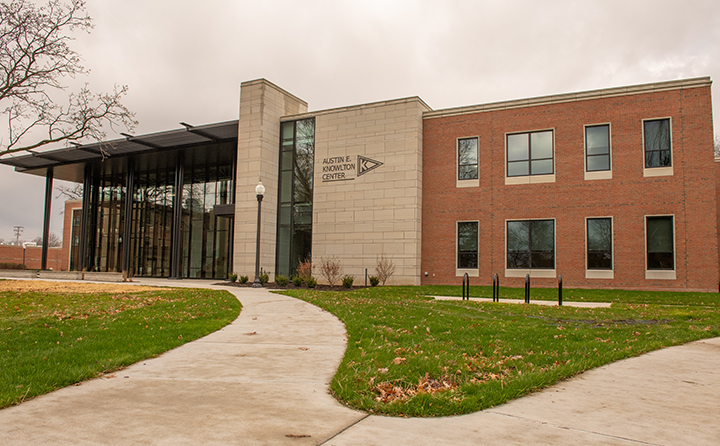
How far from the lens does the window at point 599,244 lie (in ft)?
74.1

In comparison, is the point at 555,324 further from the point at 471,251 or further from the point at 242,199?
the point at 242,199

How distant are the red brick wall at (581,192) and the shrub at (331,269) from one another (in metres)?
4.60

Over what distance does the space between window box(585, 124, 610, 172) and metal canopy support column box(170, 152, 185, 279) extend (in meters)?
24.9

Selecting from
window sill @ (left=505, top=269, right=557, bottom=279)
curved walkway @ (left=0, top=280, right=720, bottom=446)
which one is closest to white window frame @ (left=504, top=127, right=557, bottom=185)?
window sill @ (left=505, top=269, right=557, bottom=279)

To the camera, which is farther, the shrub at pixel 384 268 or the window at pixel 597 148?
the shrub at pixel 384 268

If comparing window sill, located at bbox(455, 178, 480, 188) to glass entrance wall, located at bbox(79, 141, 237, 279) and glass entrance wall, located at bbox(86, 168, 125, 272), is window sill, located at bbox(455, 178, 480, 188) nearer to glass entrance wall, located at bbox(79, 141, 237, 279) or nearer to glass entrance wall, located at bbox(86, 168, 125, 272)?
glass entrance wall, located at bbox(79, 141, 237, 279)

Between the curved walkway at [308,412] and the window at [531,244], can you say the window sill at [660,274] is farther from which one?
the curved walkway at [308,412]

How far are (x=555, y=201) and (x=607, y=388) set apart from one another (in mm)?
20494

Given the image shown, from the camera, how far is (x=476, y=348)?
6543mm

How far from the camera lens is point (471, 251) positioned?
25047 millimetres

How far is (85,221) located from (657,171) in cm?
4033

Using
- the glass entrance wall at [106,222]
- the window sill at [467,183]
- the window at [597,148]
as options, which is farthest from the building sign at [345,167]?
the glass entrance wall at [106,222]

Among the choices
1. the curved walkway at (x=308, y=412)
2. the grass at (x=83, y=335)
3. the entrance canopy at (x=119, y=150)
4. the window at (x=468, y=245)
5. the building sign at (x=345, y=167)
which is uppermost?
the entrance canopy at (x=119, y=150)

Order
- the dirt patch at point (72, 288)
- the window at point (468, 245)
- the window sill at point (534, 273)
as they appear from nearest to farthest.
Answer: the dirt patch at point (72, 288)
the window sill at point (534, 273)
the window at point (468, 245)
